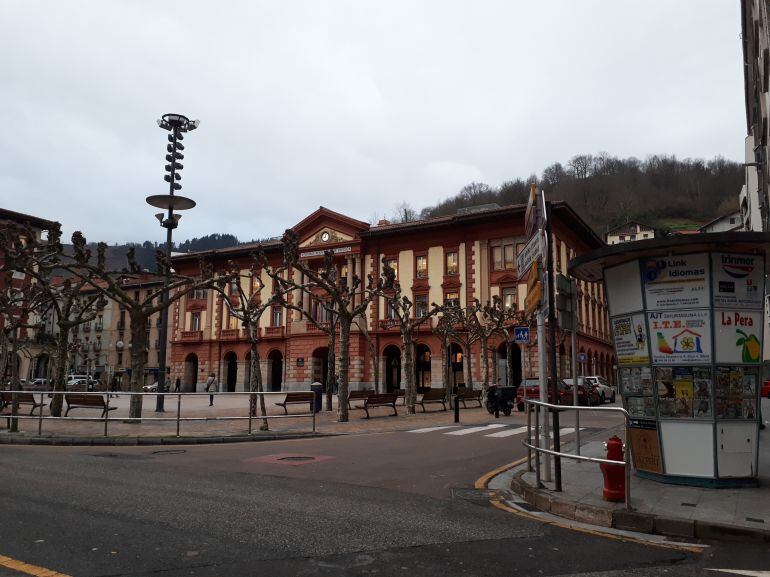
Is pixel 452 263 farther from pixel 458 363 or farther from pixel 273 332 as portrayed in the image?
pixel 273 332

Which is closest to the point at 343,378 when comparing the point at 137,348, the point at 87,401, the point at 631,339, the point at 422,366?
the point at 137,348

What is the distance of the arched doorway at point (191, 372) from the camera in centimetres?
5991

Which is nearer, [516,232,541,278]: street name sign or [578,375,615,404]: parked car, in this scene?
Result: [516,232,541,278]: street name sign

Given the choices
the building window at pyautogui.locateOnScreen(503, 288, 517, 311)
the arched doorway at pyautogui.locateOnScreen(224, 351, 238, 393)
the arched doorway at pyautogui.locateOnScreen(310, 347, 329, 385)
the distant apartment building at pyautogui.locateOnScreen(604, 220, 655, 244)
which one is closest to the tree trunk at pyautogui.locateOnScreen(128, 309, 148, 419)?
the building window at pyautogui.locateOnScreen(503, 288, 517, 311)

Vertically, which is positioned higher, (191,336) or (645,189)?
(645,189)

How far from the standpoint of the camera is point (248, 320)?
1998cm

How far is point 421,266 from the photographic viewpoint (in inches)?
1927

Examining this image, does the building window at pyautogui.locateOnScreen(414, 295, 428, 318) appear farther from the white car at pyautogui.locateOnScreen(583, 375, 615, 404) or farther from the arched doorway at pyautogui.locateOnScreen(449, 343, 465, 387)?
the white car at pyautogui.locateOnScreen(583, 375, 615, 404)

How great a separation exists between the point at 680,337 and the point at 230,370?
180 ft

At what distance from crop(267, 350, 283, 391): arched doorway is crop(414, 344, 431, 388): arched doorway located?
1384 cm

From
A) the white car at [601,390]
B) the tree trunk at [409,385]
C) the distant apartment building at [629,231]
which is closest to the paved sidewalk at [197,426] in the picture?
the tree trunk at [409,385]

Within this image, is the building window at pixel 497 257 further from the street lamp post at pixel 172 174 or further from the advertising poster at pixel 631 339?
the advertising poster at pixel 631 339

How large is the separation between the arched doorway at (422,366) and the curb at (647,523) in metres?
43.6

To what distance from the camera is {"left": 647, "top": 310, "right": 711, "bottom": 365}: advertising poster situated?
26.7ft
